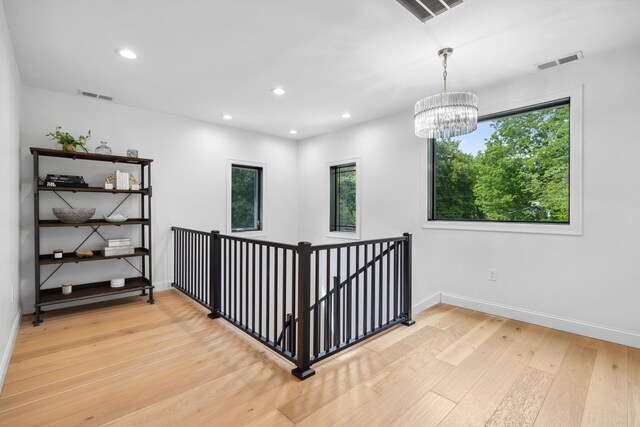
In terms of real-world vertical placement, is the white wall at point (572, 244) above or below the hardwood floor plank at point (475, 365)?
above

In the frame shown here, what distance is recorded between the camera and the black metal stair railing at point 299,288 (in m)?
2.19

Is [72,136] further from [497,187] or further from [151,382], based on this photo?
[497,187]

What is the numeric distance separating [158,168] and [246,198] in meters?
1.54

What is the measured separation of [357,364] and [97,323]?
2705 millimetres

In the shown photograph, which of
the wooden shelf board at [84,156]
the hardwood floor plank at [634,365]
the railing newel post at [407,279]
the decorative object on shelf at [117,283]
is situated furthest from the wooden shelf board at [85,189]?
the hardwood floor plank at [634,365]

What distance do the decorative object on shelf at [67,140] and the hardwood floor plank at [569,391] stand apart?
15.6 feet

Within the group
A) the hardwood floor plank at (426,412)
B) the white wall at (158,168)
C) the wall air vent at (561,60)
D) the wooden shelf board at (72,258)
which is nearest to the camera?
the hardwood floor plank at (426,412)

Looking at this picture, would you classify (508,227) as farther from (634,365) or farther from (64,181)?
(64,181)

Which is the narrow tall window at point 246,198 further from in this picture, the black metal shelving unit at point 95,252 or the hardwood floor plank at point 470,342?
the hardwood floor plank at point 470,342

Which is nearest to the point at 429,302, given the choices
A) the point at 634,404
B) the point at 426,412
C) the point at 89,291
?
the point at 634,404

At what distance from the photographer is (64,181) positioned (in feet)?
11.1

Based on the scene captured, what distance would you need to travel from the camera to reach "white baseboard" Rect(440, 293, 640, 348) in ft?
8.75

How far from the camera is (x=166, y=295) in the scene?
4.15 metres

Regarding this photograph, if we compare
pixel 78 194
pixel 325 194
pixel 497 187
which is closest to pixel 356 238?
pixel 325 194
